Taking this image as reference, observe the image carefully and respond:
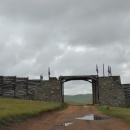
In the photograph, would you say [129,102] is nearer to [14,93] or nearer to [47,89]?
[47,89]

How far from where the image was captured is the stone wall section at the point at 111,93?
56906 mm

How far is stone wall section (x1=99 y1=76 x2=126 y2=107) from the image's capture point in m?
56.9

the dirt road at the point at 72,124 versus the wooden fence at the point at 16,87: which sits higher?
the wooden fence at the point at 16,87

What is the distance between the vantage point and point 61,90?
5931cm

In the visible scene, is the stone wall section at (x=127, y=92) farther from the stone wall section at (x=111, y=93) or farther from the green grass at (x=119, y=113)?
the green grass at (x=119, y=113)

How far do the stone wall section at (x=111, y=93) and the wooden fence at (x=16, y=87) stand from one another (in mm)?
12418

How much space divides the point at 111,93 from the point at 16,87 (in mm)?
17345

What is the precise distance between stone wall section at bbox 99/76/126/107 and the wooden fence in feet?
40.7

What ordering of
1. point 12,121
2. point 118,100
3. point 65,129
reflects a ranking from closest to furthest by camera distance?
point 65,129, point 12,121, point 118,100

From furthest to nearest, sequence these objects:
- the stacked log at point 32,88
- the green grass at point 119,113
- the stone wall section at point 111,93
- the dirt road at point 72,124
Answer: the stacked log at point 32,88 → the stone wall section at point 111,93 → the green grass at point 119,113 → the dirt road at point 72,124

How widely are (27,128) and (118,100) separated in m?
40.6

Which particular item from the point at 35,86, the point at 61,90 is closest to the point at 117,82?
the point at 61,90

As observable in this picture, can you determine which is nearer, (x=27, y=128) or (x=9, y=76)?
(x=27, y=128)

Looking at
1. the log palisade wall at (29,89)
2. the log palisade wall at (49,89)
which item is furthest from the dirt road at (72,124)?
the log palisade wall at (29,89)
